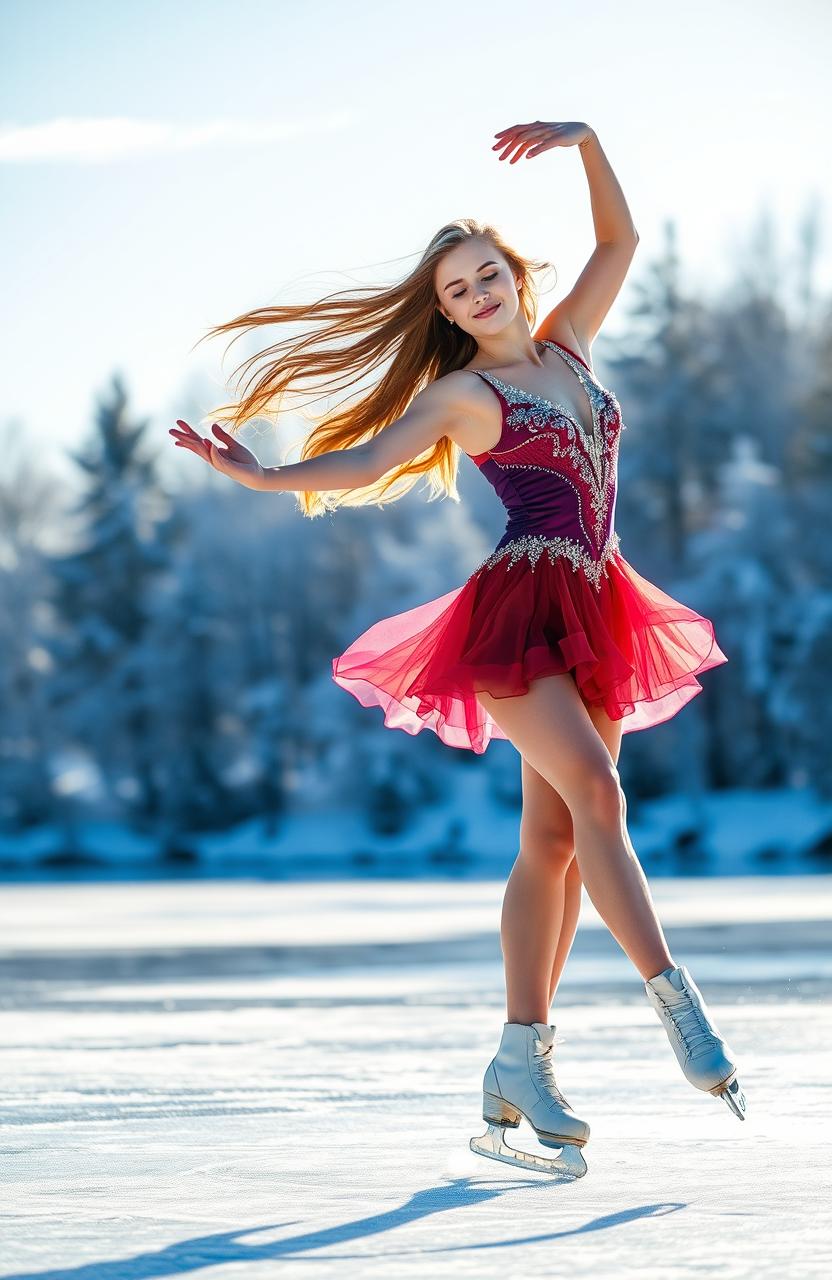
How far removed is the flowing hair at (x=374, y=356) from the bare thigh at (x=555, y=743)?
0.74 metres

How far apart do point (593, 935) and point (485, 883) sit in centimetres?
1191

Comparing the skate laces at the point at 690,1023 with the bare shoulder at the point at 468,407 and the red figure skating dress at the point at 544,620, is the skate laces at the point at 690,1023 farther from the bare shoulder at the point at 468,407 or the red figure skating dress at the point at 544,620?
the bare shoulder at the point at 468,407

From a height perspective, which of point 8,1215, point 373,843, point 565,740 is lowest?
point 373,843

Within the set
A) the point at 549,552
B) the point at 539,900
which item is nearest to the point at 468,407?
the point at 549,552

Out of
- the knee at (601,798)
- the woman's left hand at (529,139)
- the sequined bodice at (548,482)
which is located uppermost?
the woman's left hand at (529,139)

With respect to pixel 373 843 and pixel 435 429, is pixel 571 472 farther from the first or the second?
pixel 373 843

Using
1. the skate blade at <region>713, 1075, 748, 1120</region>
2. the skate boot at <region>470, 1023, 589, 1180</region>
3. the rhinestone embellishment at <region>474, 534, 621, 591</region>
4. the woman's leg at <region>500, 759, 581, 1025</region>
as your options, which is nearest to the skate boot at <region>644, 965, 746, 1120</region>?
the skate blade at <region>713, 1075, 748, 1120</region>

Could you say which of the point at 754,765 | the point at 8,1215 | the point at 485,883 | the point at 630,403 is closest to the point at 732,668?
the point at 754,765

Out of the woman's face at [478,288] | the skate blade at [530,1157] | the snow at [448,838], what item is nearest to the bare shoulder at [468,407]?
the woman's face at [478,288]

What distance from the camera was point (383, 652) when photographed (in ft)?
17.2

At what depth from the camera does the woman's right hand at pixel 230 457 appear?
4.58 meters

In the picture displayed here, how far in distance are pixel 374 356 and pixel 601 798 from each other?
1.46 metres

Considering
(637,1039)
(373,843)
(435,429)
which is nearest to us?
(435,429)

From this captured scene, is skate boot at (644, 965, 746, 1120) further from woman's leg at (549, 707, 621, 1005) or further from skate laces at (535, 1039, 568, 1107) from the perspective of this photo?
woman's leg at (549, 707, 621, 1005)
